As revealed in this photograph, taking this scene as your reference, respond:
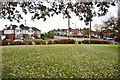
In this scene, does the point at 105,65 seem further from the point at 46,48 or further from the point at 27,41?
the point at 27,41

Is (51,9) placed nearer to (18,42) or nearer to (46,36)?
(46,36)

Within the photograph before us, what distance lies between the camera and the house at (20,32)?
75.3 inches

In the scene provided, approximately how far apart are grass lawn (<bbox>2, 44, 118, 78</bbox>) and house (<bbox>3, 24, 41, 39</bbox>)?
0.12 m

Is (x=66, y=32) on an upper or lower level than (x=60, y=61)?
upper

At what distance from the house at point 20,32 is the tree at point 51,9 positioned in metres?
0.10

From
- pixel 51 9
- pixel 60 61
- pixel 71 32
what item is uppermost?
pixel 51 9

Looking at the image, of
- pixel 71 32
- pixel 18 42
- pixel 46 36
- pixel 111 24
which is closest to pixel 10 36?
pixel 18 42

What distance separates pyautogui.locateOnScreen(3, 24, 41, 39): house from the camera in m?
1.91

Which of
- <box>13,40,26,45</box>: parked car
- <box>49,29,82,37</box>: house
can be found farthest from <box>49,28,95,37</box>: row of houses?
<box>13,40,26,45</box>: parked car

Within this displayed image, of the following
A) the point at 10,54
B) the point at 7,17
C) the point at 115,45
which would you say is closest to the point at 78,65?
the point at 115,45

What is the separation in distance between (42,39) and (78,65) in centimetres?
47

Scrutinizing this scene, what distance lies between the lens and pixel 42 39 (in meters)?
1.93

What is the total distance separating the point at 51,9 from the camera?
77.0 inches

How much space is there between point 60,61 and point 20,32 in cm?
53
